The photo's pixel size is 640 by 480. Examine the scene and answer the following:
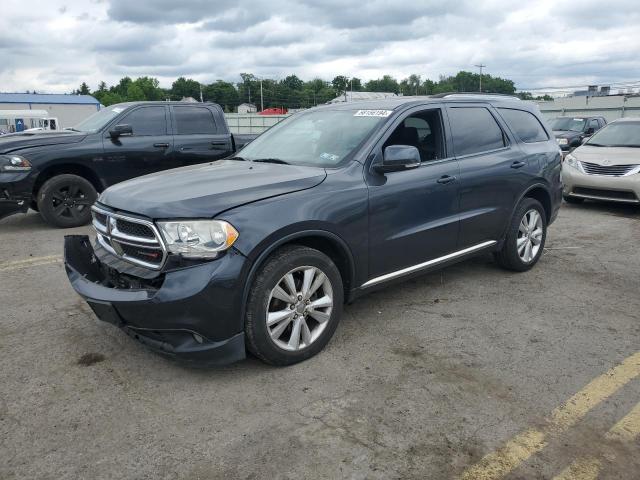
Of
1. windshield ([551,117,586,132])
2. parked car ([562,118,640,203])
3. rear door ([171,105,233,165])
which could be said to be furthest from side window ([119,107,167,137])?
windshield ([551,117,586,132])

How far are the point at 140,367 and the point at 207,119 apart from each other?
614cm

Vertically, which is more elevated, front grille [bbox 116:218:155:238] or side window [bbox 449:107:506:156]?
side window [bbox 449:107:506:156]

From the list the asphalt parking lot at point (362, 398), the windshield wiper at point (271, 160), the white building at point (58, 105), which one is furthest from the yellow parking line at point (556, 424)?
the white building at point (58, 105)

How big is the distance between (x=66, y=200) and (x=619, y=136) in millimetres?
9614

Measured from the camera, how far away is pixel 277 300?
342cm

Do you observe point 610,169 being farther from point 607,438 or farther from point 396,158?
point 607,438

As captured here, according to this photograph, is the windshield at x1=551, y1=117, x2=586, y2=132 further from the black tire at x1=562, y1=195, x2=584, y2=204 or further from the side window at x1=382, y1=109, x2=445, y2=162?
the side window at x1=382, y1=109, x2=445, y2=162

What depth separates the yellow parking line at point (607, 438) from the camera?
251 cm

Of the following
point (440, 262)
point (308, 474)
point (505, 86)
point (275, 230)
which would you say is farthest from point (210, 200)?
point (505, 86)

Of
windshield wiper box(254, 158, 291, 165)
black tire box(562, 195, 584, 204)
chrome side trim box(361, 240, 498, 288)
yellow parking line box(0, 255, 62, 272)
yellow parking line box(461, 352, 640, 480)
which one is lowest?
yellow parking line box(461, 352, 640, 480)

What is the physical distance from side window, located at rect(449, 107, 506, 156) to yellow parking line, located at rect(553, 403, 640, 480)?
2.52 m

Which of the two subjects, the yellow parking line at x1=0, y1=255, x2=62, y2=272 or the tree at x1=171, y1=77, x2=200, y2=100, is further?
the tree at x1=171, y1=77, x2=200, y2=100

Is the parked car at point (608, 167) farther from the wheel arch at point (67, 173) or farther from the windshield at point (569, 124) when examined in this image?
the windshield at point (569, 124)

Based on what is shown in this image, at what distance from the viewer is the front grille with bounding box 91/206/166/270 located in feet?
10.5
